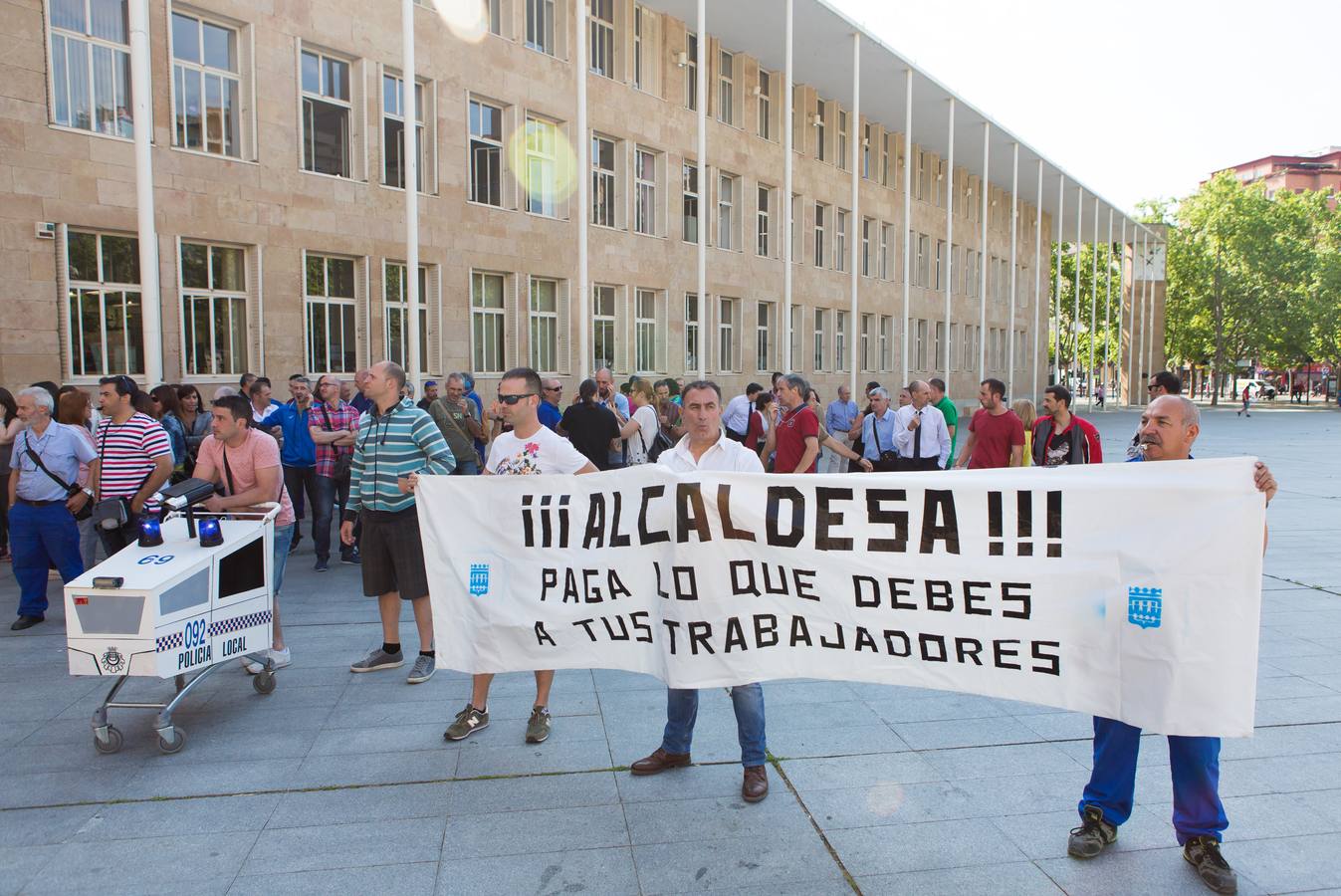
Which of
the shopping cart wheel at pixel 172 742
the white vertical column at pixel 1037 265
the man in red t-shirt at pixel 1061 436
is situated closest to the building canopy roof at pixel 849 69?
the white vertical column at pixel 1037 265

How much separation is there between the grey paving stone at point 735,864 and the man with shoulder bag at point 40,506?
6.15m

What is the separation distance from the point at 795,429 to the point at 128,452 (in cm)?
576

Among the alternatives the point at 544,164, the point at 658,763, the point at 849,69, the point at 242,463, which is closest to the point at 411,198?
the point at 242,463

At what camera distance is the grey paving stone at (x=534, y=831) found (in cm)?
397

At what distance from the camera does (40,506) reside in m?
7.59

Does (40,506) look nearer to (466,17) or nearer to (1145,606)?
(1145,606)

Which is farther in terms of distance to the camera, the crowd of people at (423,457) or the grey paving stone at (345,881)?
the crowd of people at (423,457)

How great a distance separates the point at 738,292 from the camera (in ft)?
91.9

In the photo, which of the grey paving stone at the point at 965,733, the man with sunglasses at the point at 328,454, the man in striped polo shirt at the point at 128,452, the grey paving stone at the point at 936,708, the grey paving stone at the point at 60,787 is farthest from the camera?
the man with sunglasses at the point at 328,454

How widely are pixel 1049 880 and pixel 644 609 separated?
2.08 m

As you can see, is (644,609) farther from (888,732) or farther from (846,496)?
(888,732)

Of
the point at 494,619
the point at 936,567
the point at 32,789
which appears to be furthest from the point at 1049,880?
the point at 32,789

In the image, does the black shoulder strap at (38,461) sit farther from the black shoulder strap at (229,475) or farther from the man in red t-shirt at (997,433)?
the man in red t-shirt at (997,433)

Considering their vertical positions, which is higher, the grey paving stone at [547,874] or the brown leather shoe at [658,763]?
the brown leather shoe at [658,763]
